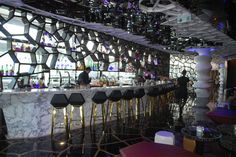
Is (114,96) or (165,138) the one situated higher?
(114,96)

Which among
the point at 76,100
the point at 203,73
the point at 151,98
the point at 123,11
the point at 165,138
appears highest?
the point at 123,11

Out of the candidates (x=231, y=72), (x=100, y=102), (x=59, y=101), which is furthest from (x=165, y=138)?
(x=231, y=72)

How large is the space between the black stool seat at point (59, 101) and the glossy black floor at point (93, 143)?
0.70 m

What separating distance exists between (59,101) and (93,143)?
105cm

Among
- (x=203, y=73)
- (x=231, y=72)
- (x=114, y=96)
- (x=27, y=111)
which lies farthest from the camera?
(x=231, y=72)

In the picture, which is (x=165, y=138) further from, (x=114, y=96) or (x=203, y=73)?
(x=203, y=73)

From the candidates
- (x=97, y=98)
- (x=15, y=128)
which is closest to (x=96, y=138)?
(x=97, y=98)

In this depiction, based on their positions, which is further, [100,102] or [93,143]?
[100,102]

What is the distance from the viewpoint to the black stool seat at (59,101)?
4512mm

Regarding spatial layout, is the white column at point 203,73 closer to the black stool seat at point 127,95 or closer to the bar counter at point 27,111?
the black stool seat at point 127,95

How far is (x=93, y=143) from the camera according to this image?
4461 millimetres

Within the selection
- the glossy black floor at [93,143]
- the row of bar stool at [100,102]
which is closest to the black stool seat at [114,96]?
the row of bar stool at [100,102]

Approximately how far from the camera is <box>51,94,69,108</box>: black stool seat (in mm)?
4512

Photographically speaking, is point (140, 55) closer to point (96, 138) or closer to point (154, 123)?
point (154, 123)
